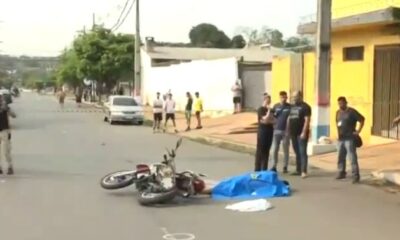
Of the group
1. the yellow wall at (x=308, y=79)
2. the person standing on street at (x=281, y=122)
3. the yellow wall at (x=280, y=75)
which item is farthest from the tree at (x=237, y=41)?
the person standing on street at (x=281, y=122)

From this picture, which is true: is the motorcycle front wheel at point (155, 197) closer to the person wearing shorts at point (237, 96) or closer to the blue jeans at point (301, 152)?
the blue jeans at point (301, 152)

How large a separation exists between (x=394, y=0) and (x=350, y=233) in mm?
13865

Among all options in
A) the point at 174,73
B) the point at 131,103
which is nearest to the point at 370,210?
the point at 131,103

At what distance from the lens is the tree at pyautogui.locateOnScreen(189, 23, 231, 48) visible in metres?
119

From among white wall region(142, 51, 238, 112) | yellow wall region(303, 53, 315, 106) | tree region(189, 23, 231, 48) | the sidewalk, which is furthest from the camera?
tree region(189, 23, 231, 48)

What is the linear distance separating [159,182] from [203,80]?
113 feet

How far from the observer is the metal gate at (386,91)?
22489mm

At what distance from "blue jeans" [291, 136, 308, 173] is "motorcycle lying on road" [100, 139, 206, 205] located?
3.53 metres

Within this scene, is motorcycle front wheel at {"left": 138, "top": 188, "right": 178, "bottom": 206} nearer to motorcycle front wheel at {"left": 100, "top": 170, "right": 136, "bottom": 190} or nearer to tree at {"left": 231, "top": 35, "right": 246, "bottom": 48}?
motorcycle front wheel at {"left": 100, "top": 170, "right": 136, "bottom": 190}

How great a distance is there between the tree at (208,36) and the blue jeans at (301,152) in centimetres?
10042

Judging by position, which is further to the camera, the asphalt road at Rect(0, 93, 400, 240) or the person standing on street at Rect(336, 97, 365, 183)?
the person standing on street at Rect(336, 97, 365, 183)

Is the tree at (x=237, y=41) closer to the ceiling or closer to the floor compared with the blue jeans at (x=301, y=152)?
closer to the ceiling

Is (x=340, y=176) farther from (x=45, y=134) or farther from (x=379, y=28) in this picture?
(x=45, y=134)

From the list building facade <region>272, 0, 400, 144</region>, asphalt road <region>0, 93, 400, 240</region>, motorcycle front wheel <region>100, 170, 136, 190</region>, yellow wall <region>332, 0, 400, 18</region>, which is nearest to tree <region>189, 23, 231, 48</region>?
yellow wall <region>332, 0, 400, 18</region>
